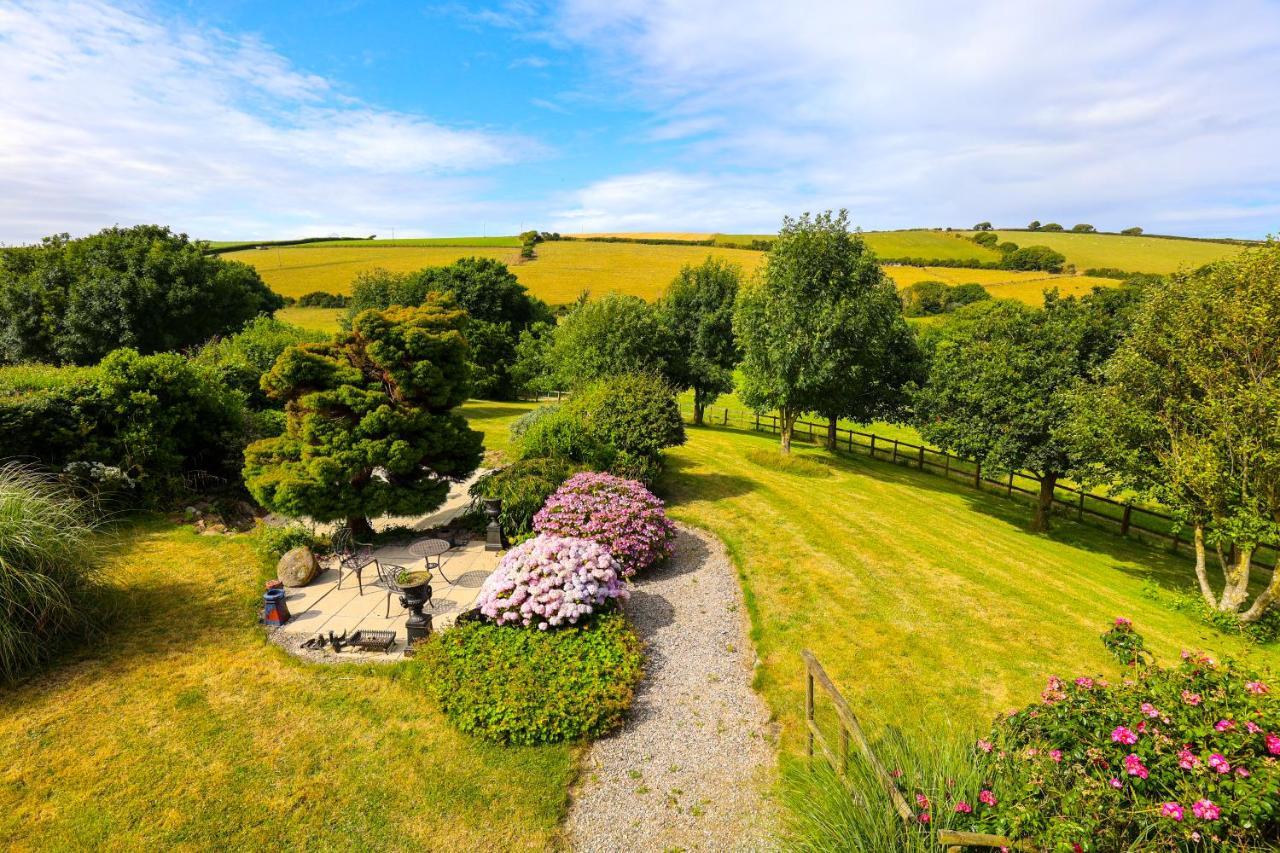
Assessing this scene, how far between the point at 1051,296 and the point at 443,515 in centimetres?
2322

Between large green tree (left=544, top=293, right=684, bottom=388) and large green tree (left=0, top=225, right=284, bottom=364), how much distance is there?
19367mm

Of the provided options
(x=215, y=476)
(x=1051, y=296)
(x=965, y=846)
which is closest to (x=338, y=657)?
(x=965, y=846)

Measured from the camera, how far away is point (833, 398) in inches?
946

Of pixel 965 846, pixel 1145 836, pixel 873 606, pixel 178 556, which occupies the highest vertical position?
pixel 1145 836

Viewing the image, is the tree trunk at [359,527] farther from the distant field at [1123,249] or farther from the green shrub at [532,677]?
the distant field at [1123,249]

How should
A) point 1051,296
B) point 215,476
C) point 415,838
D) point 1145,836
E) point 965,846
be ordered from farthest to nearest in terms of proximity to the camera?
1. point 1051,296
2. point 215,476
3. point 415,838
4. point 965,846
5. point 1145,836

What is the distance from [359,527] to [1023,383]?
2072cm

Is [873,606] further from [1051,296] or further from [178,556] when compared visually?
[1051,296]

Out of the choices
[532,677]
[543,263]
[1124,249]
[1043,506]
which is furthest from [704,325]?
[1124,249]

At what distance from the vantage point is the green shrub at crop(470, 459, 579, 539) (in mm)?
12797

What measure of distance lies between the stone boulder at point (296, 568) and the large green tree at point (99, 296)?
24.7 meters

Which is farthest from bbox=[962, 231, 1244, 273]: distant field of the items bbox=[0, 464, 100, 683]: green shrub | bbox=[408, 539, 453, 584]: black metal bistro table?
bbox=[0, 464, 100, 683]: green shrub

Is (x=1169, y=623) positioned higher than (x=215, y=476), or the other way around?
(x=215, y=476)

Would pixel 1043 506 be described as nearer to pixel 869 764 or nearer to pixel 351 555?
pixel 869 764
